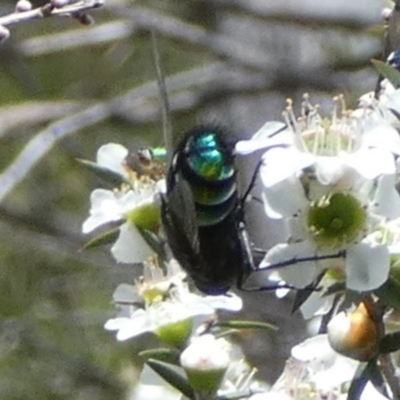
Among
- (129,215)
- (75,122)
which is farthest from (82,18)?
(75,122)

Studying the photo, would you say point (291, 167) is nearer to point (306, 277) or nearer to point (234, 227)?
point (306, 277)

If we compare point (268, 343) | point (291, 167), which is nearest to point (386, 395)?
point (291, 167)

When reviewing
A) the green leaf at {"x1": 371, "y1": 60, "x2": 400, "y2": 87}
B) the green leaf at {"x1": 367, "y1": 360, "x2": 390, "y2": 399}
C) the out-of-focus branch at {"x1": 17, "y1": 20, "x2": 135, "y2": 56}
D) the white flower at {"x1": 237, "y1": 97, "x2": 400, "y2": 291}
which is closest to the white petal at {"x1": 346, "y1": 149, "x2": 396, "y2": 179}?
the white flower at {"x1": 237, "y1": 97, "x2": 400, "y2": 291}

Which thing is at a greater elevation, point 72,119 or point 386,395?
point 386,395

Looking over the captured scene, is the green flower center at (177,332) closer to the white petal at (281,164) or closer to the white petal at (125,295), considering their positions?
the white petal at (125,295)

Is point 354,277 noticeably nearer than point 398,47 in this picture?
Yes

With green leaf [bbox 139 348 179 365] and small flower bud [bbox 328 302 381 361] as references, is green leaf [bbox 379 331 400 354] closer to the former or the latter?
small flower bud [bbox 328 302 381 361]

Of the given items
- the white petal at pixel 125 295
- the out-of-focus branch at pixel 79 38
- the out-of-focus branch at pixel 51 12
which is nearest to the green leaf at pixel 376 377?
the white petal at pixel 125 295
